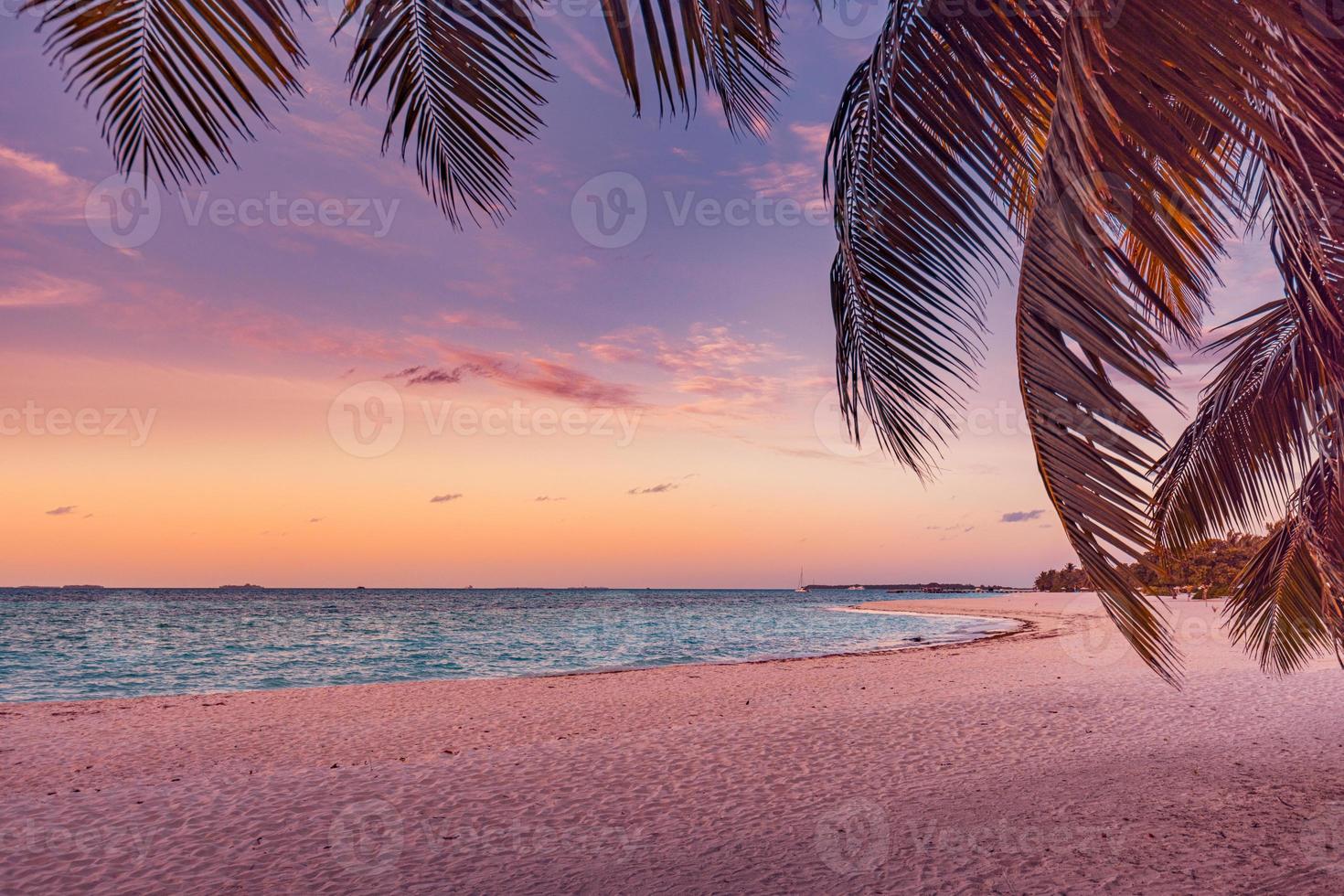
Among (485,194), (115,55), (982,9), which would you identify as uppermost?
(982,9)

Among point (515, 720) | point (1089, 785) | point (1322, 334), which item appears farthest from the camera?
point (515, 720)

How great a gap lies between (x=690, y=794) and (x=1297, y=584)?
4979 millimetres

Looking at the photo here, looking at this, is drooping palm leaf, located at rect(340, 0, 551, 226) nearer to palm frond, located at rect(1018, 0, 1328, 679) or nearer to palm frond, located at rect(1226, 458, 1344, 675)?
palm frond, located at rect(1018, 0, 1328, 679)

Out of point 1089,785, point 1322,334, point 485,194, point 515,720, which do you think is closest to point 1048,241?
point 485,194

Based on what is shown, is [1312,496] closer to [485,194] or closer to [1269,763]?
[1269,763]

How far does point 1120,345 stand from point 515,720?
10289 mm

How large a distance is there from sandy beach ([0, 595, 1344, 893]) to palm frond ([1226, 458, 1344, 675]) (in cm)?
134

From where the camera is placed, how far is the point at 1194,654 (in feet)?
60.3

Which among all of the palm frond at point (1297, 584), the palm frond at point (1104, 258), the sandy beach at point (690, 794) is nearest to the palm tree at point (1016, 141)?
the palm frond at point (1104, 258)

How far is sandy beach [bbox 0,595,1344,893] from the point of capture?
5.12m

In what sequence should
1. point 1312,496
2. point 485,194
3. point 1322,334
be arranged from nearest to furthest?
point 485,194 < point 1322,334 < point 1312,496

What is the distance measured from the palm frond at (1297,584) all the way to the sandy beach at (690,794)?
1.34 m

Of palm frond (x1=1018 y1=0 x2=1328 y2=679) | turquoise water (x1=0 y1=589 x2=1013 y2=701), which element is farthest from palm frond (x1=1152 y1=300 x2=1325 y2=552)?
turquoise water (x1=0 y1=589 x2=1013 y2=701)

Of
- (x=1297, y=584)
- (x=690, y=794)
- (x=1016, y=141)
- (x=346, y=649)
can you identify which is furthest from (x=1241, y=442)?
(x=346, y=649)
